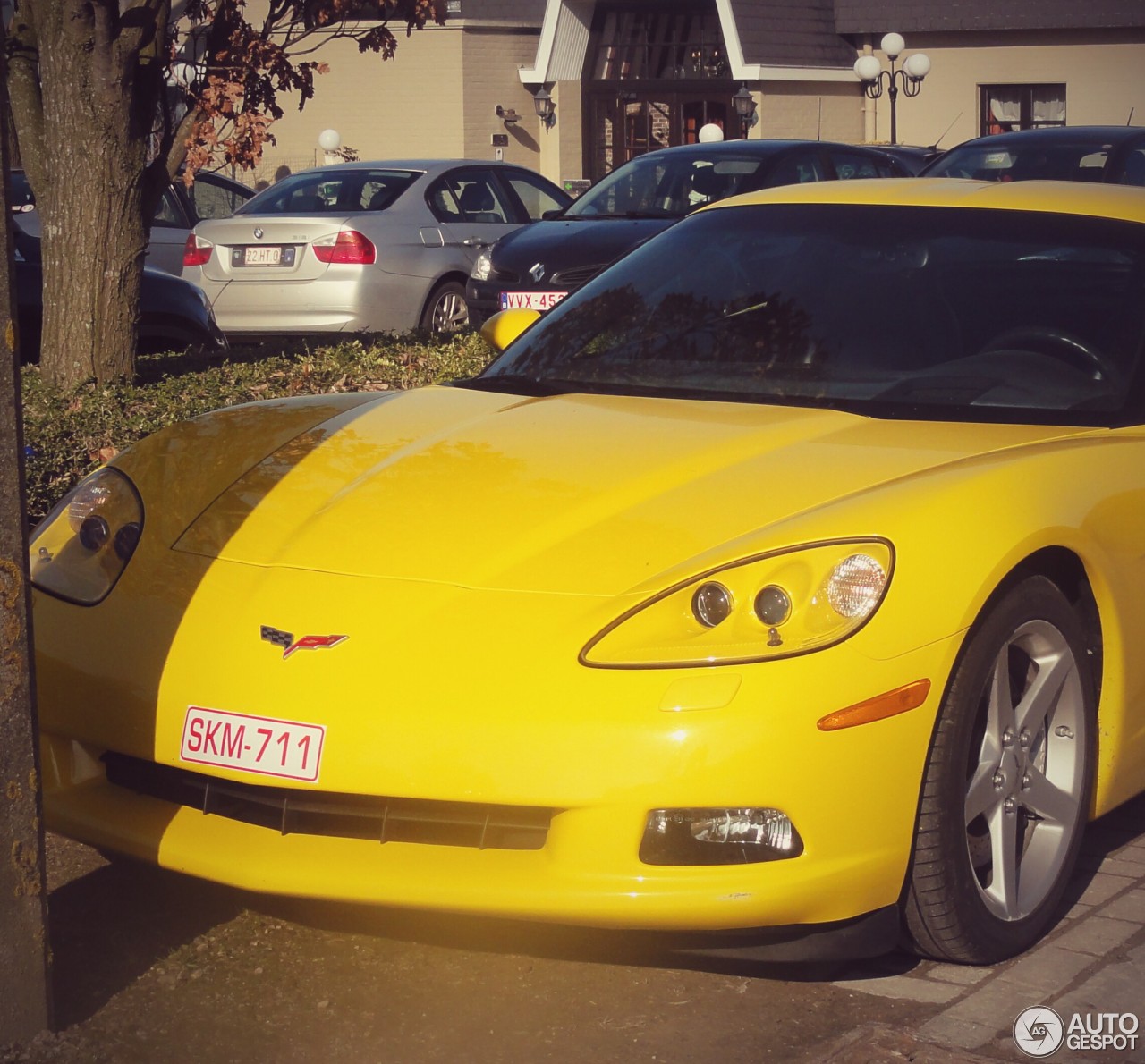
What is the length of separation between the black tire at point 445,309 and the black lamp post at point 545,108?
22.8 m

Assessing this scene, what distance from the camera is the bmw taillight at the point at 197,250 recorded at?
43.8ft

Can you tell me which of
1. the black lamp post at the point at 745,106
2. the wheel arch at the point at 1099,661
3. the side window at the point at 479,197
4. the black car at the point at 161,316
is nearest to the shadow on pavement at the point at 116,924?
the wheel arch at the point at 1099,661

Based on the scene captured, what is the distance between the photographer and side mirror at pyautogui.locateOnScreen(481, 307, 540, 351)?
5.09 m

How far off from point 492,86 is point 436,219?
24151 mm

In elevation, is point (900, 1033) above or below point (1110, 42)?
below

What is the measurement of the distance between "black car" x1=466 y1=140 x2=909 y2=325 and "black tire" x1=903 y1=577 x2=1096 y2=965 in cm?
756

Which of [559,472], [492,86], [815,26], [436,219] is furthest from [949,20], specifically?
[559,472]

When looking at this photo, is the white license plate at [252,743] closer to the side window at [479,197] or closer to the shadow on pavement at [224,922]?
the shadow on pavement at [224,922]

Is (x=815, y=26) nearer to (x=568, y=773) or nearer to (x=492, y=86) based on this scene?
(x=492, y=86)

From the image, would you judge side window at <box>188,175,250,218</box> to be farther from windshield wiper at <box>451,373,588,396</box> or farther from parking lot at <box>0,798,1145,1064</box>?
parking lot at <box>0,798,1145,1064</box>

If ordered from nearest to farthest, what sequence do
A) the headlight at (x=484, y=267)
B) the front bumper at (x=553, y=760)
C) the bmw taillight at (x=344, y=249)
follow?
1. the front bumper at (x=553, y=760)
2. the headlight at (x=484, y=267)
3. the bmw taillight at (x=344, y=249)

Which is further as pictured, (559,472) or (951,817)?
(559,472)

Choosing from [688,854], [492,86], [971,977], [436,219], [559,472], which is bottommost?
[971,977]

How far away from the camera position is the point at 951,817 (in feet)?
10.4
